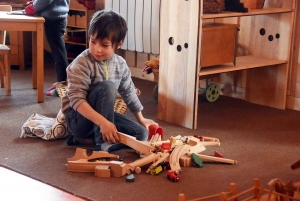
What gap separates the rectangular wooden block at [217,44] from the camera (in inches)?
106

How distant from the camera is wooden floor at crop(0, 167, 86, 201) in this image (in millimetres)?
1762

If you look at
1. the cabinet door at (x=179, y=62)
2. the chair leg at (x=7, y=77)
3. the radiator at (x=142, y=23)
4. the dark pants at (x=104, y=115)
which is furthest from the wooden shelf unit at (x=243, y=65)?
the chair leg at (x=7, y=77)

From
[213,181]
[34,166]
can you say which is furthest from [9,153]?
[213,181]

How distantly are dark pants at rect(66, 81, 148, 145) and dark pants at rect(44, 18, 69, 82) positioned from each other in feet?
3.70

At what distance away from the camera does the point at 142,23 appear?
145 inches

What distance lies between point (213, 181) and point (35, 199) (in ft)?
2.15

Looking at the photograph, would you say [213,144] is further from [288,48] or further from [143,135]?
[288,48]

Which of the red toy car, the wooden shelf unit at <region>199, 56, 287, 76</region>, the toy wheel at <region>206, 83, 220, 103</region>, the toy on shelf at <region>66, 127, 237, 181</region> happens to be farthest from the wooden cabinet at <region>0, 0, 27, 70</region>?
the red toy car

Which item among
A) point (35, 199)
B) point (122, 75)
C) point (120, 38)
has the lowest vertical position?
point (35, 199)

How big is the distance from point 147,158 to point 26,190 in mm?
475

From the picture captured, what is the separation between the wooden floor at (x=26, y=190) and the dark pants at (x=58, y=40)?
57.6 inches

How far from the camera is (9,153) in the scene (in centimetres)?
219

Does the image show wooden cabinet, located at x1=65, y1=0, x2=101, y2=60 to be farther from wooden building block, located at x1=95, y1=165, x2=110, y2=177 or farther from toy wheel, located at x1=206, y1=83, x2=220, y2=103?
wooden building block, located at x1=95, y1=165, x2=110, y2=177

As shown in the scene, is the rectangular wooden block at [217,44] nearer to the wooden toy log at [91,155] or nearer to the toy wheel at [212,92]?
the toy wheel at [212,92]
